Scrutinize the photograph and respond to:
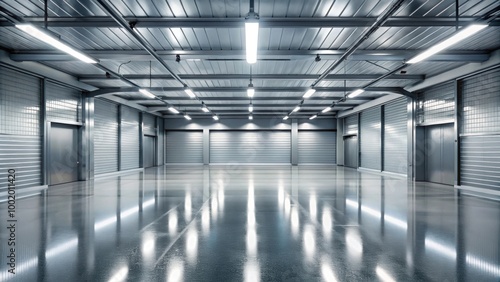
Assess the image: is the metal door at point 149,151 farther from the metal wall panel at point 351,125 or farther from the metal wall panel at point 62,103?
the metal wall panel at point 351,125

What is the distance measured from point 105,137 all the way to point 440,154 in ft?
45.9

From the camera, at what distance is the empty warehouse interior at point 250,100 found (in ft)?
10.7

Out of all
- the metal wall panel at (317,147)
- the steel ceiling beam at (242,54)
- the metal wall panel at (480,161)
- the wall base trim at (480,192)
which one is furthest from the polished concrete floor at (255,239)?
the metal wall panel at (317,147)

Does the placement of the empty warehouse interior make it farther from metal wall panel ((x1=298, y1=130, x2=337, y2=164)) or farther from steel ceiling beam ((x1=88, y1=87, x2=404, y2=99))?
metal wall panel ((x1=298, y1=130, x2=337, y2=164))

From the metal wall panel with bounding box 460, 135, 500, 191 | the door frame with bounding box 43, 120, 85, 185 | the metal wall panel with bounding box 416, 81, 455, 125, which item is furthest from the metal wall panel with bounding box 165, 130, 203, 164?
the metal wall panel with bounding box 460, 135, 500, 191

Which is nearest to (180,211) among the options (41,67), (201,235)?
(201,235)

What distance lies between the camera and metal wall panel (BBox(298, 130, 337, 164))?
20.8 metres

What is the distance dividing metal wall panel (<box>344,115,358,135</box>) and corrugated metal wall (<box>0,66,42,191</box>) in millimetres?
16343

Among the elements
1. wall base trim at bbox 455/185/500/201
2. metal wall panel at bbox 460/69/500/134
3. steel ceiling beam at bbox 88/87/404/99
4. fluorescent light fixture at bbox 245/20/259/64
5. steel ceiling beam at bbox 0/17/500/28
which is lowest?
wall base trim at bbox 455/185/500/201

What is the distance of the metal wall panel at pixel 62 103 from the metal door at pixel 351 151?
15.5m

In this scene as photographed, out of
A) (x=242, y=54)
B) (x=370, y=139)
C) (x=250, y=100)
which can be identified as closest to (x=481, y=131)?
(x=242, y=54)

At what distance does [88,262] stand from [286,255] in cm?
231

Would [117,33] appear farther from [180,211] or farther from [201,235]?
[201,235]

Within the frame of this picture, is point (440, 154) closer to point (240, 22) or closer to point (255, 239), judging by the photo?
point (240, 22)
